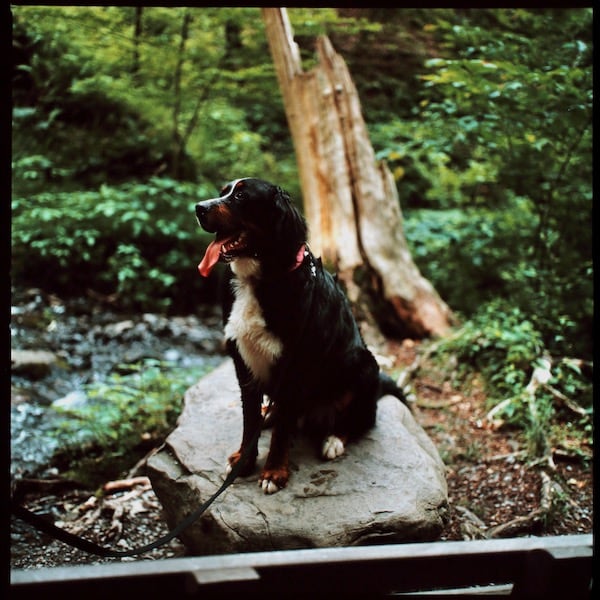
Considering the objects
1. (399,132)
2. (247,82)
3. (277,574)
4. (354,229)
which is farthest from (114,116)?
(277,574)

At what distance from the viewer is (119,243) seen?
296 inches

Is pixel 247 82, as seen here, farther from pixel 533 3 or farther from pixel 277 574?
pixel 277 574

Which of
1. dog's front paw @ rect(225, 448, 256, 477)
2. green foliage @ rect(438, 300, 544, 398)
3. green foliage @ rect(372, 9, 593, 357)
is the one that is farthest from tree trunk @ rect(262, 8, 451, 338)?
dog's front paw @ rect(225, 448, 256, 477)

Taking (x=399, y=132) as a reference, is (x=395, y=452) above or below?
below

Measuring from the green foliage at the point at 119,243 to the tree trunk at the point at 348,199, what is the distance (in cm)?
210

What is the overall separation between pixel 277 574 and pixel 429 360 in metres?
3.90

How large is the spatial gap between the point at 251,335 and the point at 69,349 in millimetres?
4175

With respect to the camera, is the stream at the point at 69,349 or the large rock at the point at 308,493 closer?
the large rock at the point at 308,493

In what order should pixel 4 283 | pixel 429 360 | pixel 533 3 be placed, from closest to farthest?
1. pixel 4 283
2. pixel 533 3
3. pixel 429 360

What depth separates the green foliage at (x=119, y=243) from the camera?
6934mm

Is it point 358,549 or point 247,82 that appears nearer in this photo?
point 358,549

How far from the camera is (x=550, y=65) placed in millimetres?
4699

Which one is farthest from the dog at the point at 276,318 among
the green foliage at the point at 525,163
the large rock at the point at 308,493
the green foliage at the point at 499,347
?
the green foliage at the point at 525,163

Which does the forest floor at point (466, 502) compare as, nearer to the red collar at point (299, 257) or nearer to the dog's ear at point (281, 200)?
the red collar at point (299, 257)
